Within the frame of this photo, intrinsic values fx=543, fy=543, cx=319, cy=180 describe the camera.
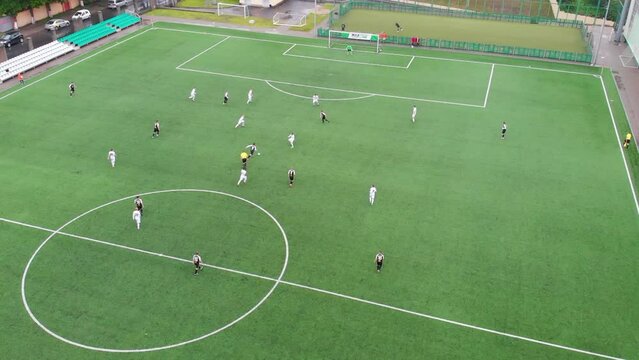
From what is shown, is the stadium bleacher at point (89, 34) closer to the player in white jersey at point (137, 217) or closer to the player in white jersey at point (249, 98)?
the player in white jersey at point (249, 98)

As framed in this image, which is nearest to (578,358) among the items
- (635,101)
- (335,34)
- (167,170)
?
(167,170)

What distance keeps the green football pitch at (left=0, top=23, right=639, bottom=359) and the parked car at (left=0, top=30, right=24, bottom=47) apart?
11281mm

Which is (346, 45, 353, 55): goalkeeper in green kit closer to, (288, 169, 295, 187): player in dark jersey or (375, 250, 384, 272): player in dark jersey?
(288, 169, 295, 187): player in dark jersey

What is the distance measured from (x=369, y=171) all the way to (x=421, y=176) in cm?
391

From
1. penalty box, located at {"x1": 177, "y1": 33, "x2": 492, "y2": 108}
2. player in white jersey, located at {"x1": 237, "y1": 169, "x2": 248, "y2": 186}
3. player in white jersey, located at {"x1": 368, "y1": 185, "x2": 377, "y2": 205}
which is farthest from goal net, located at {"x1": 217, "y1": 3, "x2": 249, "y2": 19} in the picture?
player in white jersey, located at {"x1": 368, "y1": 185, "x2": 377, "y2": 205}

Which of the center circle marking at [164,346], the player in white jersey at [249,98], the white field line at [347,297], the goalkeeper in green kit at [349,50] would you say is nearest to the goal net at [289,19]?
the goalkeeper in green kit at [349,50]

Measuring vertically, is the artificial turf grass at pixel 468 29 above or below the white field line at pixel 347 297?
above

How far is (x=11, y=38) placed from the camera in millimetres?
66312

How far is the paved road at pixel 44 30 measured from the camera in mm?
65938

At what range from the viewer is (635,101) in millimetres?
54406

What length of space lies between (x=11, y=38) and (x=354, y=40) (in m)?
42.7

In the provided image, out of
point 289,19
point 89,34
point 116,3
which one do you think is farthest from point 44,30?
point 289,19

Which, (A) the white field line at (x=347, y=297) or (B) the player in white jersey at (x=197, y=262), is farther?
(B) the player in white jersey at (x=197, y=262)

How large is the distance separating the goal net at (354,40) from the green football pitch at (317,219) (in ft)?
36.1
